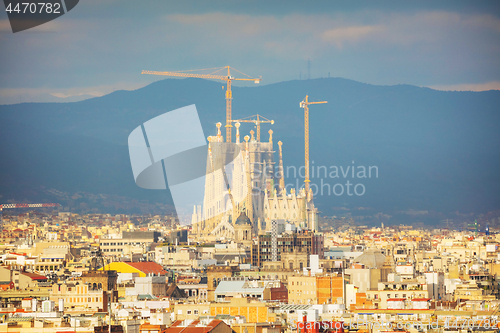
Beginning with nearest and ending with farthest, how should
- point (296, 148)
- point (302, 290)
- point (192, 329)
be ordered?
point (192, 329), point (302, 290), point (296, 148)

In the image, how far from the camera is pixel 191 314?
119ft

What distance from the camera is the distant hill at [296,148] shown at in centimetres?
15188

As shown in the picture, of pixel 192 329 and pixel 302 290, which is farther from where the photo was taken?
pixel 302 290

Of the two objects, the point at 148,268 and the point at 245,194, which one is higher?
the point at 245,194

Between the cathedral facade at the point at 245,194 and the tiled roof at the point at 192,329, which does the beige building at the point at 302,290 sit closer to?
the tiled roof at the point at 192,329

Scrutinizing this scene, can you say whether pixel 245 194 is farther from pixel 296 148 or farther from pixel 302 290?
pixel 302 290

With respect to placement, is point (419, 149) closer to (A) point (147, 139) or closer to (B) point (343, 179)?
(B) point (343, 179)

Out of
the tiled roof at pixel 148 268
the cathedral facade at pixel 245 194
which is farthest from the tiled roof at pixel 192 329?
the cathedral facade at pixel 245 194

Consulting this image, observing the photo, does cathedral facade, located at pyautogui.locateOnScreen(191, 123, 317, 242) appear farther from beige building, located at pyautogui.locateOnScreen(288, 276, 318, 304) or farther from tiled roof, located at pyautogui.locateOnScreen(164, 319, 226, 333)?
tiled roof, located at pyautogui.locateOnScreen(164, 319, 226, 333)

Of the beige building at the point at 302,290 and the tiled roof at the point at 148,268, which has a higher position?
the tiled roof at the point at 148,268

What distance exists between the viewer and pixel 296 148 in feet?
598

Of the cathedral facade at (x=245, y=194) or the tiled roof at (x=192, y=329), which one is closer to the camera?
the tiled roof at (x=192, y=329)

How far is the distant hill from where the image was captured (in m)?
152

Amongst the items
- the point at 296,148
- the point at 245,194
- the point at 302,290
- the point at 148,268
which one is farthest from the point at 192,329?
the point at 296,148
